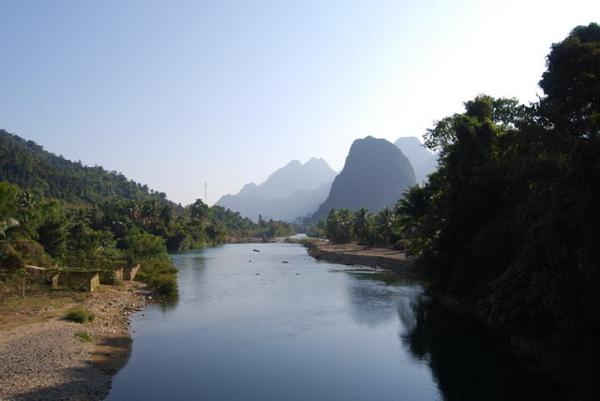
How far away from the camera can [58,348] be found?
25.1 metres

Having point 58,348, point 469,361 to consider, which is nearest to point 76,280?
point 58,348

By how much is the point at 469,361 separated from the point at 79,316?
78.4ft

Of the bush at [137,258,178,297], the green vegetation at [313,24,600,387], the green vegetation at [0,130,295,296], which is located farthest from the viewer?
the bush at [137,258,178,297]

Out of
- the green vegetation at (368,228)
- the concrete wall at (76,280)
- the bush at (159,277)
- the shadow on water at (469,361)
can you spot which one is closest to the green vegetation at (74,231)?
the bush at (159,277)

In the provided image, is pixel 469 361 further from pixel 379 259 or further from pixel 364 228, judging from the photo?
pixel 364 228

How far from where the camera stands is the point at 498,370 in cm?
2512

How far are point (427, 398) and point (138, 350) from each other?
16.0 m

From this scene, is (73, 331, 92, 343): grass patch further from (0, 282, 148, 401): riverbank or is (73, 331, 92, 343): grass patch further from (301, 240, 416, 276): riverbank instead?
(301, 240, 416, 276): riverbank

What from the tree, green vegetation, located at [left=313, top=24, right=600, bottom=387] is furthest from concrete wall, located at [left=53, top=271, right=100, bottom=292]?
the tree

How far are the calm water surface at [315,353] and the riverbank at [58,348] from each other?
1.07 metres

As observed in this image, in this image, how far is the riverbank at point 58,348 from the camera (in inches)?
790

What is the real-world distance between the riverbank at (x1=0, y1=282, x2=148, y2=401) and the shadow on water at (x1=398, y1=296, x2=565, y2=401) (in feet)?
52.5

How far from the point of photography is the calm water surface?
72.1ft

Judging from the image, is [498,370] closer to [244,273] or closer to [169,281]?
[169,281]
